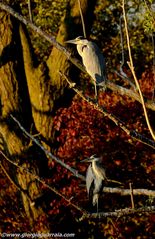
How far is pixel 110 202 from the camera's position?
29.0 ft

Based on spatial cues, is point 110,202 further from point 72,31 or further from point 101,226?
point 72,31

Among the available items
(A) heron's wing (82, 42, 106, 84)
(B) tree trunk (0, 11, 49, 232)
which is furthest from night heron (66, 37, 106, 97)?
(B) tree trunk (0, 11, 49, 232)

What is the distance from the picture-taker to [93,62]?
4105 millimetres

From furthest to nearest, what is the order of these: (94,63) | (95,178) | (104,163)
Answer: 1. (104,163)
2. (95,178)
3. (94,63)

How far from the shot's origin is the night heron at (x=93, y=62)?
387 centimetres

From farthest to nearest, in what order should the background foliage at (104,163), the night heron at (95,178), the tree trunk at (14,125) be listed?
1. the background foliage at (104,163)
2. the tree trunk at (14,125)
3. the night heron at (95,178)

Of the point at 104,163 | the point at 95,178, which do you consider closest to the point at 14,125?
the point at 104,163

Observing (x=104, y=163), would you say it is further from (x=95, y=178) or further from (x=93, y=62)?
(x=93, y=62)

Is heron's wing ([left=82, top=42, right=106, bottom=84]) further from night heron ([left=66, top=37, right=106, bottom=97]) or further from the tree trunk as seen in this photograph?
the tree trunk

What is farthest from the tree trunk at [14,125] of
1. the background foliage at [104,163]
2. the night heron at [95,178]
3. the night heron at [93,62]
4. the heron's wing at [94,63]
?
the heron's wing at [94,63]

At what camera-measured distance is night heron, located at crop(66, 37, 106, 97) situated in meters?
3.87

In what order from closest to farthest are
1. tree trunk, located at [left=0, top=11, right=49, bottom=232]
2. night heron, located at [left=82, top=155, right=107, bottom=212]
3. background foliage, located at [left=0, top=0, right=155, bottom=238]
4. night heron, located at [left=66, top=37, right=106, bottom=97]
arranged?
night heron, located at [left=66, top=37, right=106, bottom=97] < night heron, located at [left=82, top=155, right=107, bottom=212] < tree trunk, located at [left=0, top=11, right=49, bottom=232] < background foliage, located at [left=0, top=0, right=155, bottom=238]

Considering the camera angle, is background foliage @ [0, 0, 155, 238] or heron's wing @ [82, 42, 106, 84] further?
background foliage @ [0, 0, 155, 238]

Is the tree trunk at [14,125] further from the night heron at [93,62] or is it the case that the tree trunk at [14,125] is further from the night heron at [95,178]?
the night heron at [93,62]
